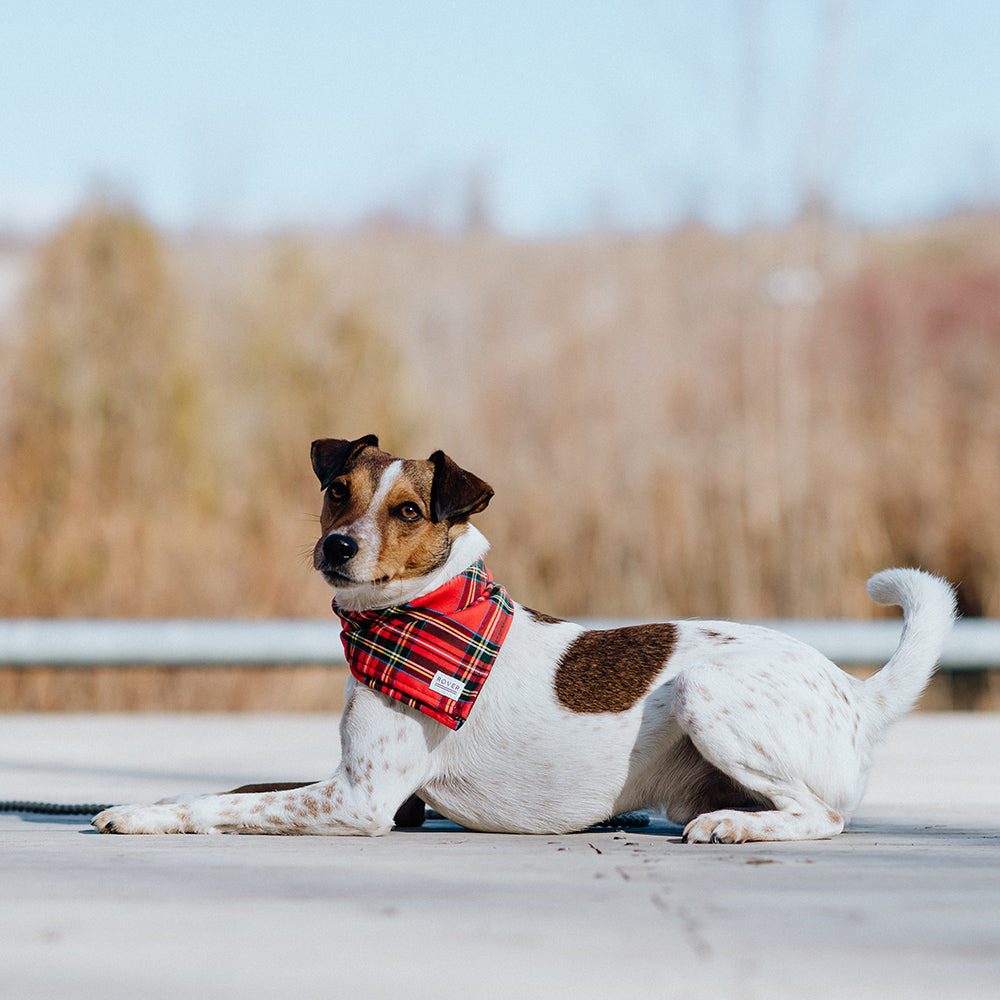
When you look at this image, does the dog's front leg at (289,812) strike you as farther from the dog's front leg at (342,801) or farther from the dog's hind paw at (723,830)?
the dog's hind paw at (723,830)

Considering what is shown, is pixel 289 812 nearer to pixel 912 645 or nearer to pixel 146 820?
pixel 146 820

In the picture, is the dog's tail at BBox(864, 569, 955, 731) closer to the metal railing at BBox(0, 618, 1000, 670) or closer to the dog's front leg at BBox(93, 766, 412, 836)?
the dog's front leg at BBox(93, 766, 412, 836)

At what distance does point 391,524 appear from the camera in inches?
114

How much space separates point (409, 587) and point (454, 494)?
0.26 meters

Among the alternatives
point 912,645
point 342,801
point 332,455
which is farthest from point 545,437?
point 342,801

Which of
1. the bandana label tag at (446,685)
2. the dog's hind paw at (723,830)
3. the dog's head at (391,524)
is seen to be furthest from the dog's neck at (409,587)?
the dog's hind paw at (723,830)

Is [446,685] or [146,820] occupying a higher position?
[446,685]

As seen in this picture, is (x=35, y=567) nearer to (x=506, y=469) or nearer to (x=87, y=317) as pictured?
(x=87, y=317)

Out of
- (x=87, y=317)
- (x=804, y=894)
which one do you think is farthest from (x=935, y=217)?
(x=804, y=894)

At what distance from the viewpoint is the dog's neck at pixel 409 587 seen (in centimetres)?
290

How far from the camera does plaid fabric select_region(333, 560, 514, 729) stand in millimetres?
2793

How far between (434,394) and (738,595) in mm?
3403

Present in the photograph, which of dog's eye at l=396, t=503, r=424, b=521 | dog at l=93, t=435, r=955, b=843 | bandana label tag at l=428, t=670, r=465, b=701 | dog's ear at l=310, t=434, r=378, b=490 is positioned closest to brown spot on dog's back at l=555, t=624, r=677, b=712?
dog at l=93, t=435, r=955, b=843

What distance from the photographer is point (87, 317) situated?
841 centimetres
